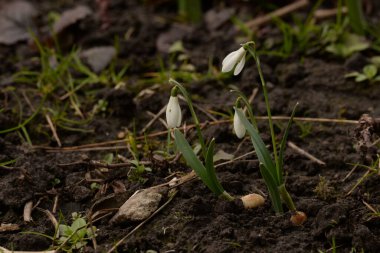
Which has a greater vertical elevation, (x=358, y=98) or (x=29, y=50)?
(x=29, y=50)

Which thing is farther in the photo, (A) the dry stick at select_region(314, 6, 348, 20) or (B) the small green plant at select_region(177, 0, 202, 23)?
(B) the small green plant at select_region(177, 0, 202, 23)

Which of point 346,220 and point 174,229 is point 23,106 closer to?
point 174,229

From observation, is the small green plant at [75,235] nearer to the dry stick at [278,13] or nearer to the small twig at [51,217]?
the small twig at [51,217]

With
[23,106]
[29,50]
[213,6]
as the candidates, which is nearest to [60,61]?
[29,50]

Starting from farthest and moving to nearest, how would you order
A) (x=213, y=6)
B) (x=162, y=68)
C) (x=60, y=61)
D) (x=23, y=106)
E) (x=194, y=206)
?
1. (x=213, y=6)
2. (x=60, y=61)
3. (x=162, y=68)
4. (x=23, y=106)
5. (x=194, y=206)

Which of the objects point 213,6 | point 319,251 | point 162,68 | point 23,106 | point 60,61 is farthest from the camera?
point 213,6

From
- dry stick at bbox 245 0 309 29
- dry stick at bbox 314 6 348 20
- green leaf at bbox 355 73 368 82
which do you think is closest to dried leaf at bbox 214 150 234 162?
green leaf at bbox 355 73 368 82

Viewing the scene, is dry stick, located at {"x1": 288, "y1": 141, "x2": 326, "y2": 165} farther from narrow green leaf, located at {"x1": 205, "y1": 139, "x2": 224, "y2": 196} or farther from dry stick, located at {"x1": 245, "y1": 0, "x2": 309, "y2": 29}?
dry stick, located at {"x1": 245, "y1": 0, "x2": 309, "y2": 29}

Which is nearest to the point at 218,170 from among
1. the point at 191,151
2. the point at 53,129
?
the point at 191,151
